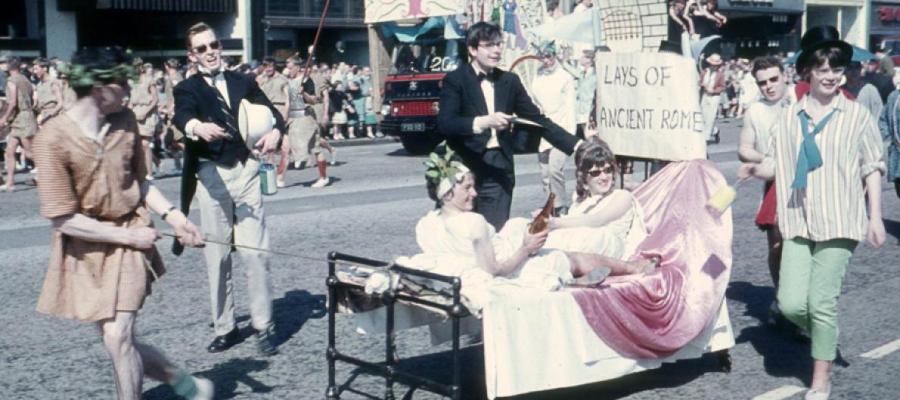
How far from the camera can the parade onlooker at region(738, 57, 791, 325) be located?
691 centimetres

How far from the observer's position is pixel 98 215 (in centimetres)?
461

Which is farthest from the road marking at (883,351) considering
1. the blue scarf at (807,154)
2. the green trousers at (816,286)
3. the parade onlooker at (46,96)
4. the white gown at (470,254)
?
the parade onlooker at (46,96)

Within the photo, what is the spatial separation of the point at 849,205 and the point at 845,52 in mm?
721

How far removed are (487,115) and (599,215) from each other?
802mm

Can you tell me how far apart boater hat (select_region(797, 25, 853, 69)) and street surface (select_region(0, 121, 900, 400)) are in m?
1.62

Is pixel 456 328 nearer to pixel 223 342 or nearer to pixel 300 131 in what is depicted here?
pixel 223 342

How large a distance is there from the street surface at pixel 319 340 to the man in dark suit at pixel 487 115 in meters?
0.89

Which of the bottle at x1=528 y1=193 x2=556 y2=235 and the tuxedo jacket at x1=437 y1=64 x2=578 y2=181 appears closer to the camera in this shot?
the bottle at x1=528 y1=193 x2=556 y2=235

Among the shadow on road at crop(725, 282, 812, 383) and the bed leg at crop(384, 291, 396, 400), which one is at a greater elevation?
the bed leg at crop(384, 291, 396, 400)

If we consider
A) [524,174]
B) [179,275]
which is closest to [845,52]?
[179,275]

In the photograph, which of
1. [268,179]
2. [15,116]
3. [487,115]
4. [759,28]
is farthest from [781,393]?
[759,28]

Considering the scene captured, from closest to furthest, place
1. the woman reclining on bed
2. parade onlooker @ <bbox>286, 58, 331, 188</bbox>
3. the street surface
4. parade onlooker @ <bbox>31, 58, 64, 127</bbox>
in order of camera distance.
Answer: the woman reclining on bed → the street surface → parade onlooker @ <bbox>31, 58, 64, 127</bbox> → parade onlooker @ <bbox>286, 58, 331, 188</bbox>

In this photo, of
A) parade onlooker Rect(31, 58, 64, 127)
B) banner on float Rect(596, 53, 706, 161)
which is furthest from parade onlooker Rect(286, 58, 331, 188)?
banner on float Rect(596, 53, 706, 161)

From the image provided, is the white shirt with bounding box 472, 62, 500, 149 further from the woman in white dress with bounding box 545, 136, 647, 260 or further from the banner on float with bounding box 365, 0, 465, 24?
the banner on float with bounding box 365, 0, 465, 24
